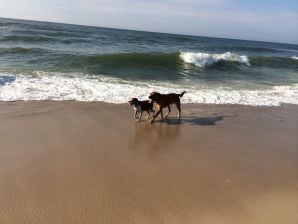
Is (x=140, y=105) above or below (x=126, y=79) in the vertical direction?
above

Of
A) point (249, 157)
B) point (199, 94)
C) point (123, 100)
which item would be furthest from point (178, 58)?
point (249, 157)

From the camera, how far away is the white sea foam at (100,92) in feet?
32.7

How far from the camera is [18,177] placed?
5.02 metres

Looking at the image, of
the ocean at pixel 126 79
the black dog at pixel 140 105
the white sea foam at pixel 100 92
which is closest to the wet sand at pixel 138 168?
the black dog at pixel 140 105

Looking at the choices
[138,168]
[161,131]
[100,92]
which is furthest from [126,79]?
[138,168]

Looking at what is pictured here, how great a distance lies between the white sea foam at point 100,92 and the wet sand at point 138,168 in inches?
35.7

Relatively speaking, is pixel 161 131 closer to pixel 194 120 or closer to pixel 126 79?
pixel 194 120

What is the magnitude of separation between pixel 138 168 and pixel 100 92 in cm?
551

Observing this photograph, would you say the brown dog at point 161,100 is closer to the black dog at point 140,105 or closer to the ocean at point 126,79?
the black dog at point 140,105

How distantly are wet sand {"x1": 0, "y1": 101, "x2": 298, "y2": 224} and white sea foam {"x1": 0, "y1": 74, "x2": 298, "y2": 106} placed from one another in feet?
2.98

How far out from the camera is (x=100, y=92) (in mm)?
Result: 10859

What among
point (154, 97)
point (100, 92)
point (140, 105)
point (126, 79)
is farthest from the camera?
point (126, 79)

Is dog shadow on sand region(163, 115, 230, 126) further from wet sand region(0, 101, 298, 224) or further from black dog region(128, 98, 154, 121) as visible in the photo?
black dog region(128, 98, 154, 121)

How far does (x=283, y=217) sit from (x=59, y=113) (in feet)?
17.8
